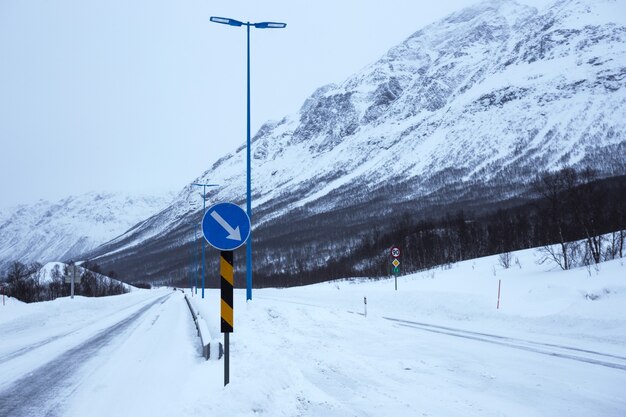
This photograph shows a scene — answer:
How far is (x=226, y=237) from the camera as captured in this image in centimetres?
695

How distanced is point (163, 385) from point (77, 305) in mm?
26350

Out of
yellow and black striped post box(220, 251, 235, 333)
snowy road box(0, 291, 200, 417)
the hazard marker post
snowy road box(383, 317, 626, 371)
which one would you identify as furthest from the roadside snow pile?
snowy road box(0, 291, 200, 417)

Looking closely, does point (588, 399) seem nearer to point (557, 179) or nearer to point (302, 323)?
point (302, 323)

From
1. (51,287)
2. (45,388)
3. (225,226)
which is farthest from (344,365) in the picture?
(51,287)

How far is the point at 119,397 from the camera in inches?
282

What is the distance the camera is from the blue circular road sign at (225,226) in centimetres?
686

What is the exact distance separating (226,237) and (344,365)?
370cm

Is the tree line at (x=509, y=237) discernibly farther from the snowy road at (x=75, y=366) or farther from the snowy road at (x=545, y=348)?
the snowy road at (x=75, y=366)

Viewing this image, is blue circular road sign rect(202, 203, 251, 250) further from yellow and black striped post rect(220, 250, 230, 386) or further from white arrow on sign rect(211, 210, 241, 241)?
yellow and black striped post rect(220, 250, 230, 386)

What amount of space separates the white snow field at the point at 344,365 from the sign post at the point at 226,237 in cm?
96

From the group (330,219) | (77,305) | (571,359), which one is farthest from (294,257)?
(571,359)

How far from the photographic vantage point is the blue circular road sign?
6.86 meters

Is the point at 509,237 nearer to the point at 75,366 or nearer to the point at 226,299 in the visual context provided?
the point at 75,366

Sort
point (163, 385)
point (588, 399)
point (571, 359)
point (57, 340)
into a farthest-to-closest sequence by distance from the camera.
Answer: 1. point (57, 340)
2. point (571, 359)
3. point (163, 385)
4. point (588, 399)
